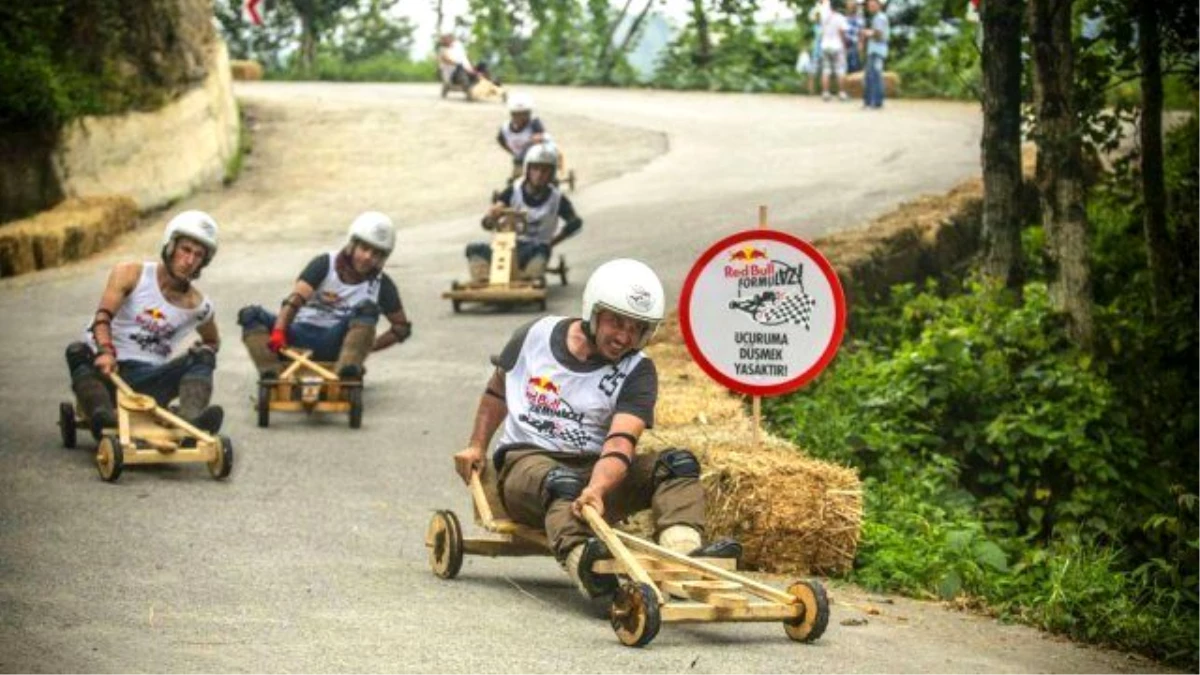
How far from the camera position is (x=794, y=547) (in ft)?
39.0

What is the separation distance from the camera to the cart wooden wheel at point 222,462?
13938 millimetres

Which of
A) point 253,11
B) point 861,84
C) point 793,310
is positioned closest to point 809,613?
point 793,310

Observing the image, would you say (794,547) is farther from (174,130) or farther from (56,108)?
(174,130)

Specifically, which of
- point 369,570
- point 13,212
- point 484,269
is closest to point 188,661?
point 369,570

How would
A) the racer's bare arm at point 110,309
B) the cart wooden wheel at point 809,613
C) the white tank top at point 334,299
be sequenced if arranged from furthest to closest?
the white tank top at point 334,299, the racer's bare arm at point 110,309, the cart wooden wheel at point 809,613

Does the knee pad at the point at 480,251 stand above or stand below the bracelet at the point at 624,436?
below

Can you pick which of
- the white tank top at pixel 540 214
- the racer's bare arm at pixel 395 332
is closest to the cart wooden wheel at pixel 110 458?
the racer's bare arm at pixel 395 332

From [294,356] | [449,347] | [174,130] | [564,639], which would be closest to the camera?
[564,639]

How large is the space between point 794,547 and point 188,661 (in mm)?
4236

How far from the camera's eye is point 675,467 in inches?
414

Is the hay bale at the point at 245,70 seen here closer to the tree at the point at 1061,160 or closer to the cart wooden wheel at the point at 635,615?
the tree at the point at 1061,160

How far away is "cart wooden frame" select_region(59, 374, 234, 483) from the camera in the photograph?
1375cm

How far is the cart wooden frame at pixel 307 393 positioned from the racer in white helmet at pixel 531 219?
6.26 metres

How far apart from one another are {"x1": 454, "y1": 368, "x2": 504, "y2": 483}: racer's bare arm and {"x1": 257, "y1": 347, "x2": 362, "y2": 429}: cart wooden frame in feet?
17.4
